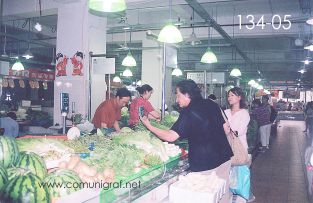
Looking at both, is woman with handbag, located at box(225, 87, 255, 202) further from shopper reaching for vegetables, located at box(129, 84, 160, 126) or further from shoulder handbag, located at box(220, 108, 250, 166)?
shopper reaching for vegetables, located at box(129, 84, 160, 126)

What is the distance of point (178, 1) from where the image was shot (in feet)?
31.1

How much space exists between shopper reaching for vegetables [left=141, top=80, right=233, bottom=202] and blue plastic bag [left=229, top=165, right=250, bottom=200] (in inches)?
53.2

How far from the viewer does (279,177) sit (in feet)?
27.7

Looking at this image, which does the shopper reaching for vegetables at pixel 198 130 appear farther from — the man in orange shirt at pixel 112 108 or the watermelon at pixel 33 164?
the man in orange shirt at pixel 112 108

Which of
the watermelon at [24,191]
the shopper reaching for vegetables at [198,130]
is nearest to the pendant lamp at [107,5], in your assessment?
the shopper reaching for vegetables at [198,130]

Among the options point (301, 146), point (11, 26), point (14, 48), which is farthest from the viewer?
point (14, 48)

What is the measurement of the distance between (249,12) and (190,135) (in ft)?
31.4

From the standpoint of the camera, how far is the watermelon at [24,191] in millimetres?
1865

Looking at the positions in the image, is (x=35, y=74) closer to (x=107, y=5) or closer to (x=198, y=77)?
(x=198, y=77)

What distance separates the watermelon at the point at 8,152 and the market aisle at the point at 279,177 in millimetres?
5392

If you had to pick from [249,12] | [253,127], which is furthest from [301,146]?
[249,12]

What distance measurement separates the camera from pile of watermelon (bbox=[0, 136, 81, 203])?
1.88m

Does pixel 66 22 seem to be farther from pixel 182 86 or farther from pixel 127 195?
pixel 127 195

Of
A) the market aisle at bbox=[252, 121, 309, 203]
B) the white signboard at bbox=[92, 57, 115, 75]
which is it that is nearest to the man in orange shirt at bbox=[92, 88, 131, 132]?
the white signboard at bbox=[92, 57, 115, 75]
